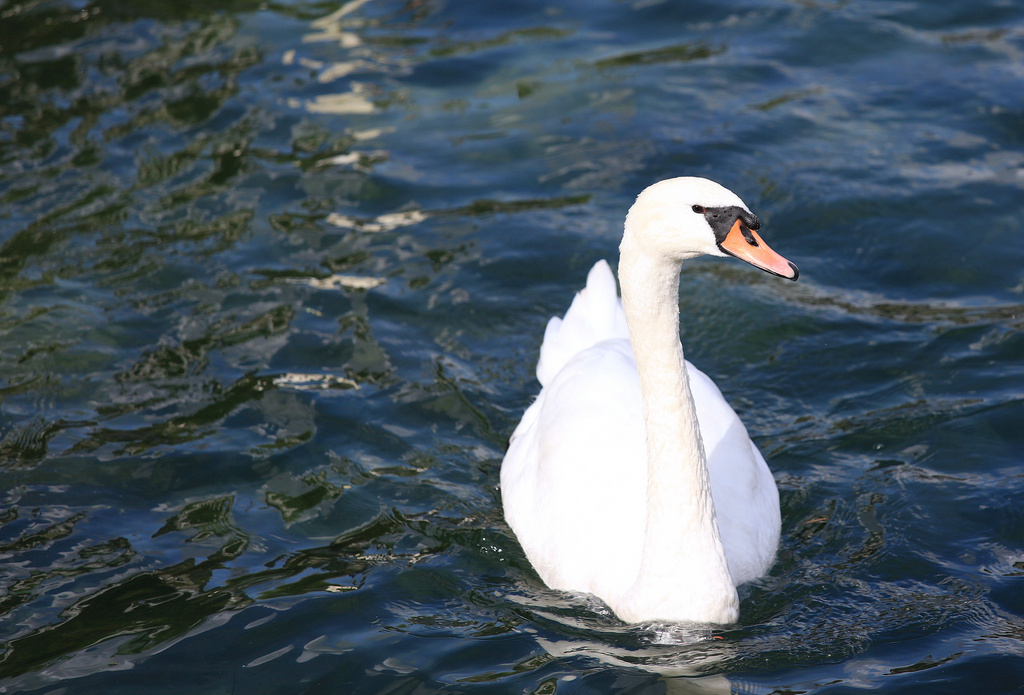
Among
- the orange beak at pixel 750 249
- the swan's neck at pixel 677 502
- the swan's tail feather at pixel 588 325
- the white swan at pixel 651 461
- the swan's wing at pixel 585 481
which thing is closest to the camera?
the orange beak at pixel 750 249

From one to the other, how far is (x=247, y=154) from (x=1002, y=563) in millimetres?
7563

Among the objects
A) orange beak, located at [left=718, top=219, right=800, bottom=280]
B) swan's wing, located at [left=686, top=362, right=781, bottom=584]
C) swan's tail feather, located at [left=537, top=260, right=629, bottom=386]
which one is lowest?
swan's wing, located at [left=686, top=362, right=781, bottom=584]

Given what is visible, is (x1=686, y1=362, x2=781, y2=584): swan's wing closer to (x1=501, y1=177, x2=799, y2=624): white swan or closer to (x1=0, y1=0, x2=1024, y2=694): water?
(x1=501, y1=177, x2=799, y2=624): white swan

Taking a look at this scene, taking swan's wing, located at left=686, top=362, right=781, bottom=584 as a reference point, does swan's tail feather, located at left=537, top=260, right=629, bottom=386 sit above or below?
above

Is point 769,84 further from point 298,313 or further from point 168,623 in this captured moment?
point 168,623

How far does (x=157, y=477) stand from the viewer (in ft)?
21.5

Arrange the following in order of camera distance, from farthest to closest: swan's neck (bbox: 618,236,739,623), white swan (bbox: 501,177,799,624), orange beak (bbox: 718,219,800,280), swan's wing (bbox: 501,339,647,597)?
swan's wing (bbox: 501,339,647,597)
swan's neck (bbox: 618,236,739,623)
white swan (bbox: 501,177,799,624)
orange beak (bbox: 718,219,800,280)

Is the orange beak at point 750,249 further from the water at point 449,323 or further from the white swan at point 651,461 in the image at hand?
the water at point 449,323

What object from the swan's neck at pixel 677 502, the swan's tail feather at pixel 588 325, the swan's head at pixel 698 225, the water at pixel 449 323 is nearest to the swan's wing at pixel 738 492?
the water at pixel 449 323

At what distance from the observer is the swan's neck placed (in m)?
4.85

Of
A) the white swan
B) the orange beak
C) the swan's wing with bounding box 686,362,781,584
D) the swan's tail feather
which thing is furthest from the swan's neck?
the swan's tail feather

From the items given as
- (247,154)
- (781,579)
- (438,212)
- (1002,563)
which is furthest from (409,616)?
(247,154)

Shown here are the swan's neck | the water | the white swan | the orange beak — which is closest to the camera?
the orange beak

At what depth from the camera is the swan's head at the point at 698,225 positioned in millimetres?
4320
